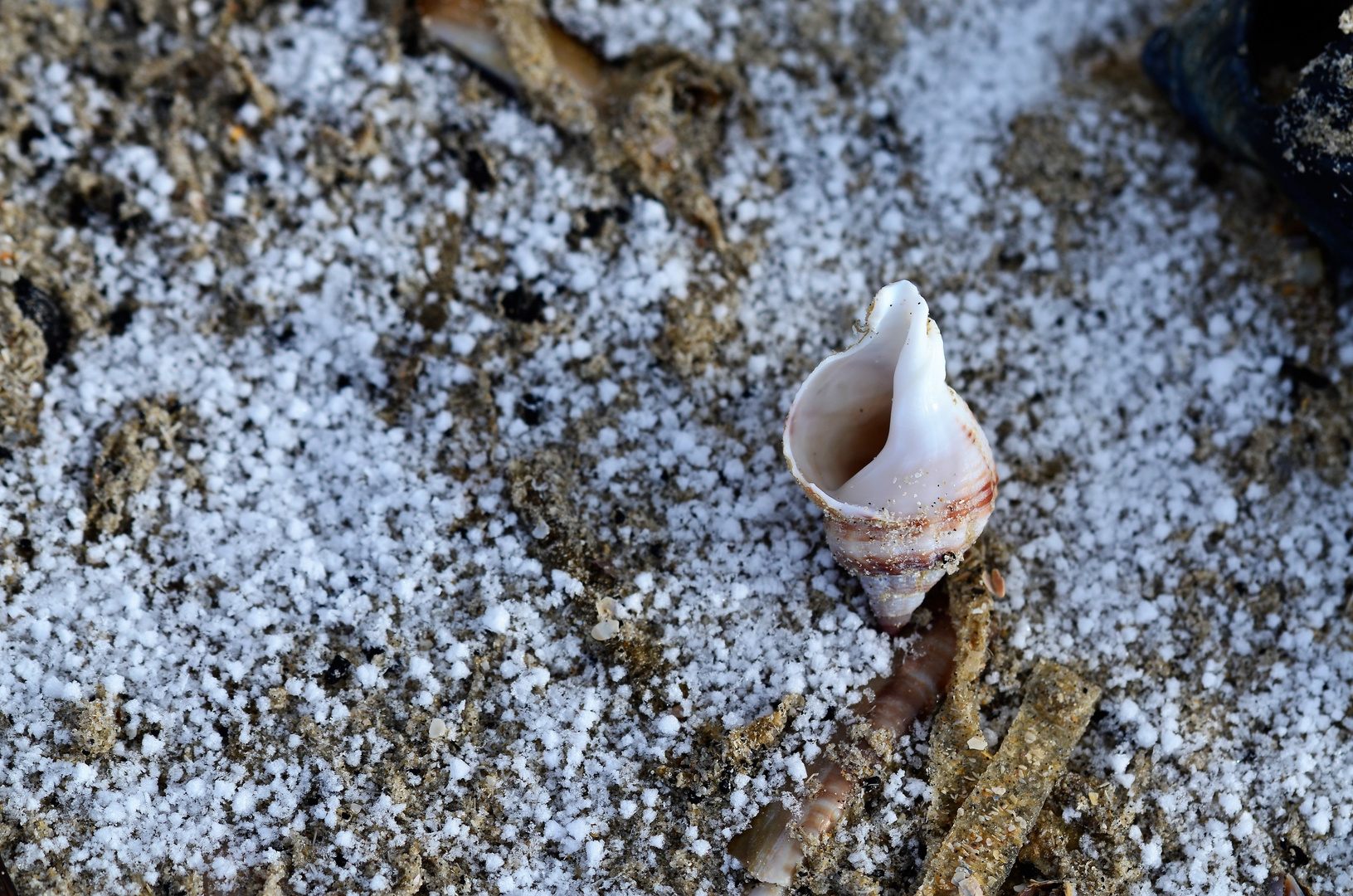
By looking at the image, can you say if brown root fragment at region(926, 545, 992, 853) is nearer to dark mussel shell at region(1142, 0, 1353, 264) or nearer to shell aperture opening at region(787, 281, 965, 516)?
shell aperture opening at region(787, 281, 965, 516)

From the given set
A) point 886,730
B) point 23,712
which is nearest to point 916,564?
point 886,730

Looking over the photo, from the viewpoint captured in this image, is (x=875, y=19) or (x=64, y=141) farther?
(x=875, y=19)

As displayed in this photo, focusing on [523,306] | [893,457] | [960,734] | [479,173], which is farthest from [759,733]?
[479,173]

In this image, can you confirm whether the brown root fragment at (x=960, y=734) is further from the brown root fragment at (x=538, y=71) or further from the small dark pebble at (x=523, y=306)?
the brown root fragment at (x=538, y=71)

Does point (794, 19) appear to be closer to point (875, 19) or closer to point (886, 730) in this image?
point (875, 19)

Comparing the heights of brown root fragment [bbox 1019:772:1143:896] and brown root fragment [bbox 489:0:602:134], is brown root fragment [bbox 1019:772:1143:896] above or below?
below

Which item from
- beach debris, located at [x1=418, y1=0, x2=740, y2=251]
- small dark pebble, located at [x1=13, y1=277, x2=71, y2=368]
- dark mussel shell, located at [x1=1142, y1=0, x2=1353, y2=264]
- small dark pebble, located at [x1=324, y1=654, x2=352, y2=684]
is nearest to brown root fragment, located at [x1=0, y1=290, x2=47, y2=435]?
small dark pebble, located at [x1=13, y1=277, x2=71, y2=368]
